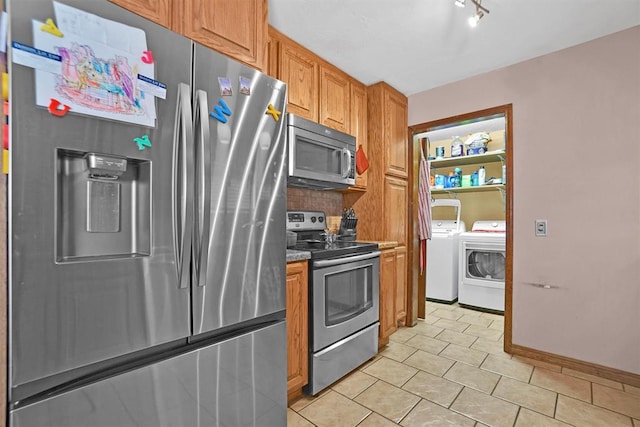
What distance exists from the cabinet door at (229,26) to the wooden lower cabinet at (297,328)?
114 centimetres

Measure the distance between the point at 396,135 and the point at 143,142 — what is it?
8.05 ft

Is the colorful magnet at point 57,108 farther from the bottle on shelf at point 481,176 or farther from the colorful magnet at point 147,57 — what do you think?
the bottle on shelf at point 481,176

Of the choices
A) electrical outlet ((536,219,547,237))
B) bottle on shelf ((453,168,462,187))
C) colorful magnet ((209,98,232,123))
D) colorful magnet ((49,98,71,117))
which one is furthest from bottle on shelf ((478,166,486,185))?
colorful magnet ((49,98,71,117))

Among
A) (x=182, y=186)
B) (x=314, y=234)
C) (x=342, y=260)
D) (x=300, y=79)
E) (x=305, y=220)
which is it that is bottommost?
(x=342, y=260)

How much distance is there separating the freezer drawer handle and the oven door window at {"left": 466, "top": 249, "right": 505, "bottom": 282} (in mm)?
3441

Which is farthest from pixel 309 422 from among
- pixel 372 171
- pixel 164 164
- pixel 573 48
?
pixel 573 48

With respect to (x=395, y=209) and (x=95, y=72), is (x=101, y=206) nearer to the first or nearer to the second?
(x=95, y=72)

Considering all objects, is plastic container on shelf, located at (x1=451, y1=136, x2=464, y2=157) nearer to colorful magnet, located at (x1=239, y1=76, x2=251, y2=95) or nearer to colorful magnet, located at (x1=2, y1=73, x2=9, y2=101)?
colorful magnet, located at (x1=239, y1=76, x2=251, y2=95)

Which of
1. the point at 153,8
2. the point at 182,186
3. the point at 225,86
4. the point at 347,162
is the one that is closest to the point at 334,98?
the point at 347,162

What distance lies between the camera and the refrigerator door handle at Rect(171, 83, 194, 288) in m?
1.09

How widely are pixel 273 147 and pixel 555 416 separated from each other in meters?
2.17

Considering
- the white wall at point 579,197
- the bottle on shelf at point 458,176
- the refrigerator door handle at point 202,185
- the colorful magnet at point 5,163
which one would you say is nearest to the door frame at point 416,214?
the white wall at point 579,197

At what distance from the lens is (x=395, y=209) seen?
A: 9.59ft

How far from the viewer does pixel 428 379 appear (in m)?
2.09
